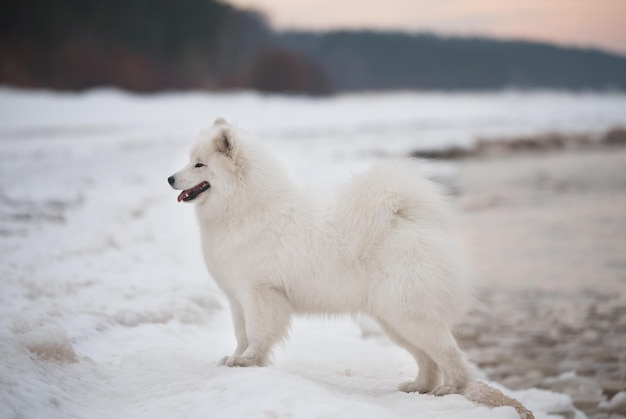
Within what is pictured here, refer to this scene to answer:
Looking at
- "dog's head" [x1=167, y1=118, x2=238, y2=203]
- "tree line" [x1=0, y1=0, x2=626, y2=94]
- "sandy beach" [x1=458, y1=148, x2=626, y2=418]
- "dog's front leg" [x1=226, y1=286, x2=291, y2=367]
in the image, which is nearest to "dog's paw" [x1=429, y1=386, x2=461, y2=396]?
"dog's front leg" [x1=226, y1=286, x2=291, y2=367]

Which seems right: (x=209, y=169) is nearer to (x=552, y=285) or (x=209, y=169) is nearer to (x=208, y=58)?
(x=552, y=285)

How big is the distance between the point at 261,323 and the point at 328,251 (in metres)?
0.69

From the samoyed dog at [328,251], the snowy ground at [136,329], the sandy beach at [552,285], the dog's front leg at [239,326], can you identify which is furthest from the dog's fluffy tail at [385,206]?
the sandy beach at [552,285]

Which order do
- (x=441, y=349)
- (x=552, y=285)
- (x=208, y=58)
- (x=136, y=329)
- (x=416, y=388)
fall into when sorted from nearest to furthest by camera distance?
1. (x=441, y=349)
2. (x=416, y=388)
3. (x=136, y=329)
4. (x=552, y=285)
5. (x=208, y=58)

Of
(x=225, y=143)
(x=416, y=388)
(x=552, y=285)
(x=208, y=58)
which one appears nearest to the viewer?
(x=416, y=388)

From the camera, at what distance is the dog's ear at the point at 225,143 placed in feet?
14.2

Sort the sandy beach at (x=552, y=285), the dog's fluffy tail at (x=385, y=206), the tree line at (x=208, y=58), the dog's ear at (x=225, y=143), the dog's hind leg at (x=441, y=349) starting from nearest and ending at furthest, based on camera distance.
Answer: the dog's hind leg at (x=441, y=349) → the dog's fluffy tail at (x=385, y=206) → the dog's ear at (x=225, y=143) → the sandy beach at (x=552, y=285) → the tree line at (x=208, y=58)

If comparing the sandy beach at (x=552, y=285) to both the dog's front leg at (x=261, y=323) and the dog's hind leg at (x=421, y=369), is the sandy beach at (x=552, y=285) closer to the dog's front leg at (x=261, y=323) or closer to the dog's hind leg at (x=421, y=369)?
the dog's hind leg at (x=421, y=369)

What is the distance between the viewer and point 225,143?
171 inches

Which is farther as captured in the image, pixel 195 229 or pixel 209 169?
pixel 195 229

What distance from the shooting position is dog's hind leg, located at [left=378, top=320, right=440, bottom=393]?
13.8 ft

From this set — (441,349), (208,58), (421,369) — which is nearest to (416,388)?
(421,369)

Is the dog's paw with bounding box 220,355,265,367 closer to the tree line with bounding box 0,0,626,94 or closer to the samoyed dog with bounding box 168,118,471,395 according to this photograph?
the samoyed dog with bounding box 168,118,471,395

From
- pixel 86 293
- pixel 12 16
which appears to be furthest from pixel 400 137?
pixel 12 16
